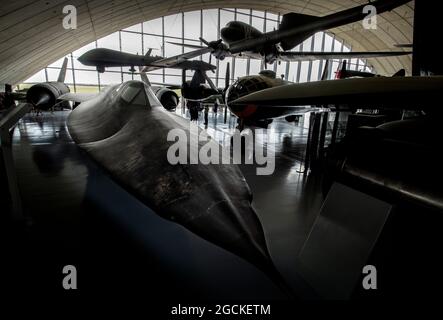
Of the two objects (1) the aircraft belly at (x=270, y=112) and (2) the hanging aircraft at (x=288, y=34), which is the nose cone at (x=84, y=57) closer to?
(2) the hanging aircraft at (x=288, y=34)

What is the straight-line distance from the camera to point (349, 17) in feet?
20.1

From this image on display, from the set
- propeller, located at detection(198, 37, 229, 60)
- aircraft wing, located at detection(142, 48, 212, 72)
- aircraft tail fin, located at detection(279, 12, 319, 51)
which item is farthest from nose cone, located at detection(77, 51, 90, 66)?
aircraft tail fin, located at detection(279, 12, 319, 51)

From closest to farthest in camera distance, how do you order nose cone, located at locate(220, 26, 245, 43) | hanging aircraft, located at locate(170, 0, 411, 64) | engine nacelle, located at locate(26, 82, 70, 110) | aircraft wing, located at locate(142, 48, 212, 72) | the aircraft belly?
hanging aircraft, located at locate(170, 0, 411, 64) < the aircraft belly < nose cone, located at locate(220, 26, 245, 43) < engine nacelle, located at locate(26, 82, 70, 110) < aircraft wing, located at locate(142, 48, 212, 72)

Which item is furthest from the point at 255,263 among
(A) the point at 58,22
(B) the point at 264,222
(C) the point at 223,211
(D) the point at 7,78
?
(D) the point at 7,78

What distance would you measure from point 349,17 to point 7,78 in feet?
78.2

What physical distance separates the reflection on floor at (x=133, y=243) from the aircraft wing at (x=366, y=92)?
6.43 feet

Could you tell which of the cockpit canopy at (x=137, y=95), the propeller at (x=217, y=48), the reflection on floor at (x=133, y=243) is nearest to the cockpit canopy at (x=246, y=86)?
the cockpit canopy at (x=137, y=95)

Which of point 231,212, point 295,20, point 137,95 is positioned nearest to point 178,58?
point 295,20

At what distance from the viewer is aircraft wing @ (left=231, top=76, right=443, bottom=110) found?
182cm

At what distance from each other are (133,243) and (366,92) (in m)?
3.16

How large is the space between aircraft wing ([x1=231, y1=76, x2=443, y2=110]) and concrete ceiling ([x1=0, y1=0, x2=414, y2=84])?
12.8 metres

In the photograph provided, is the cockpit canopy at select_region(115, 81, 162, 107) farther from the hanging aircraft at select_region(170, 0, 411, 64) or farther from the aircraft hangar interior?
the hanging aircraft at select_region(170, 0, 411, 64)

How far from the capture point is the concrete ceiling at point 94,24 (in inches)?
466

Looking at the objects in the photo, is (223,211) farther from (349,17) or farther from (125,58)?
(125,58)
